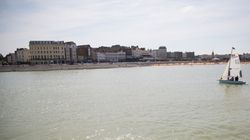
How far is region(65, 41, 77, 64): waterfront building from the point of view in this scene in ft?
537

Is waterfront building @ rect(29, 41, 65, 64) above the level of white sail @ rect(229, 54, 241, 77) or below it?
above

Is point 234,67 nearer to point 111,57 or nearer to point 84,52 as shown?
point 84,52

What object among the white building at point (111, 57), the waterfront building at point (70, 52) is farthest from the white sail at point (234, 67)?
the white building at point (111, 57)

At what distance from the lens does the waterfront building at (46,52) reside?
5896 inches

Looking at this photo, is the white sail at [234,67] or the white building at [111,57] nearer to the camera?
the white sail at [234,67]

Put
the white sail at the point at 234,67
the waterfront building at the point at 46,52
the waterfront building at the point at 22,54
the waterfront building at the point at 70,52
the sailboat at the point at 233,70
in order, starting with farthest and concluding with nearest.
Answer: the waterfront building at the point at 22,54, the waterfront building at the point at 70,52, the waterfront building at the point at 46,52, the white sail at the point at 234,67, the sailboat at the point at 233,70

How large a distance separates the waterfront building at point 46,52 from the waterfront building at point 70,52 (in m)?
7.18

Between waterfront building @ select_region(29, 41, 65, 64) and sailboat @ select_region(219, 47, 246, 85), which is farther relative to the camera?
waterfront building @ select_region(29, 41, 65, 64)

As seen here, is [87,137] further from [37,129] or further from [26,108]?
[26,108]

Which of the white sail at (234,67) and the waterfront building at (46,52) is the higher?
the waterfront building at (46,52)

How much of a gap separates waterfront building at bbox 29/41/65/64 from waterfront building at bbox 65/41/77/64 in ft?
23.6

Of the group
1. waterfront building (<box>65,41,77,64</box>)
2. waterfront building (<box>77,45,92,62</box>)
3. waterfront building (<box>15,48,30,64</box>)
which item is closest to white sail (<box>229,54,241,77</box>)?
waterfront building (<box>65,41,77,64</box>)

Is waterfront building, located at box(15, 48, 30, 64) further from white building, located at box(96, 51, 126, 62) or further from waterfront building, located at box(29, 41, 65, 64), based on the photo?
white building, located at box(96, 51, 126, 62)

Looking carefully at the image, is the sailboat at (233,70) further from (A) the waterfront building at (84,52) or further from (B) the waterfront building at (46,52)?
(A) the waterfront building at (84,52)
